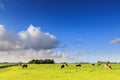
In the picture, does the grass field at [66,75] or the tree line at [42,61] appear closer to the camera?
the grass field at [66,75]

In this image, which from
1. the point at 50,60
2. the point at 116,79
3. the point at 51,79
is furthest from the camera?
the point at 50,60

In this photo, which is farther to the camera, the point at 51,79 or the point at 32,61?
the point at 32,61

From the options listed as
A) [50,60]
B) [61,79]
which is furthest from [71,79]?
[50,60]

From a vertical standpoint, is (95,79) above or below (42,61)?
below

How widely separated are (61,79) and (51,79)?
1585 millimetres

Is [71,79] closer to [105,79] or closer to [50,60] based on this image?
[105,79]

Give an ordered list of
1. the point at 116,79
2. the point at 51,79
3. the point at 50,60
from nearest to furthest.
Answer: the point at 116,79, the point at 51,79, the point at 50,60

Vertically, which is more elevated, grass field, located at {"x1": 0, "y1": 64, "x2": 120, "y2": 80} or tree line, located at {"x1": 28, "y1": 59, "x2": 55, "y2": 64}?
tree line, located at {"x1": 28, "y1": 59, "x2": 55, "y2": 64}

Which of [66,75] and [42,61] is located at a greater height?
[42,61]

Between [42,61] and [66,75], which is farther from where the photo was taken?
[42,61]

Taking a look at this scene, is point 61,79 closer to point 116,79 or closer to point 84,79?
point 84,79

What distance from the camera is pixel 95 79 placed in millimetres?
30781

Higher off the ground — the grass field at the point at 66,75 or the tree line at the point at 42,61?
the tree line at the point at 42,61

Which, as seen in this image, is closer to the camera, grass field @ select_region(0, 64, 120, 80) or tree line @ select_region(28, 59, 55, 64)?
grass field @ select_region(0, 64, 120, 80)
